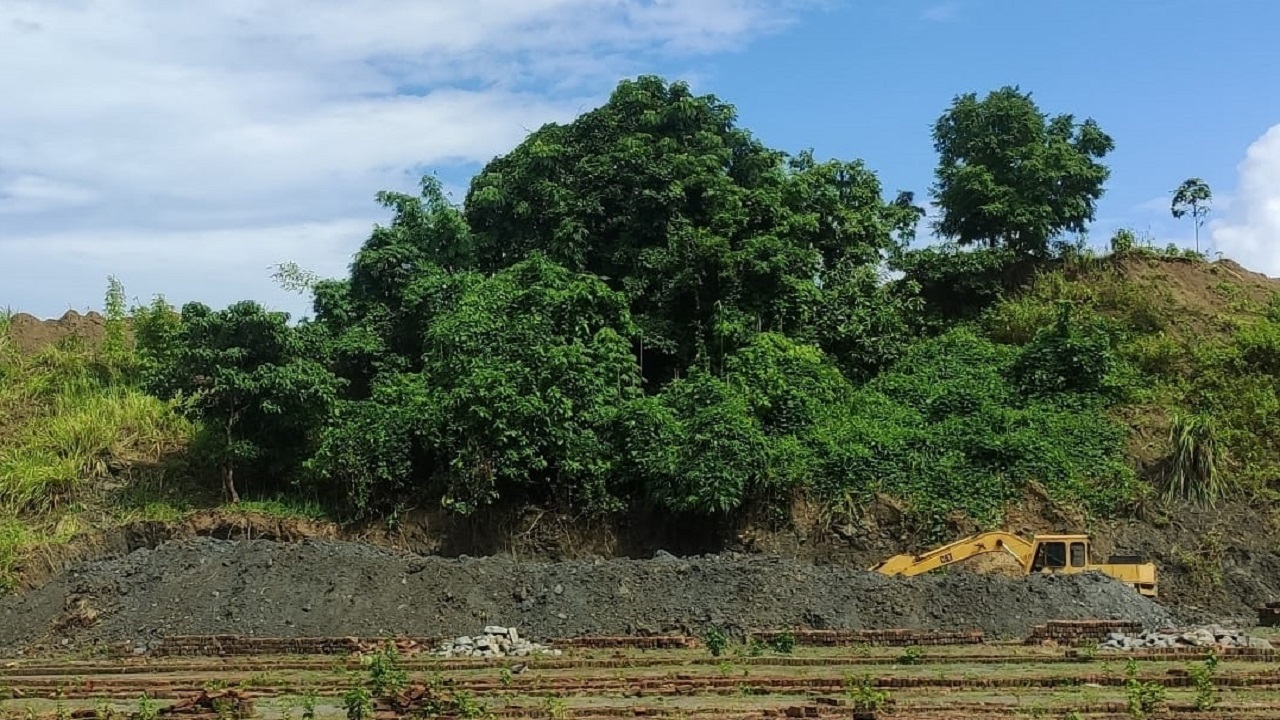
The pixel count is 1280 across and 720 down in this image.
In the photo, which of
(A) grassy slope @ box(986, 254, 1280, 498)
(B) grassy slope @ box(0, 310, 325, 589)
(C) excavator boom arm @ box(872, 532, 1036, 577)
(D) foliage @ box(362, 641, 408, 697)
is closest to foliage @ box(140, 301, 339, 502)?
(B) grassy slope @ box(0, 310, 325, 589)

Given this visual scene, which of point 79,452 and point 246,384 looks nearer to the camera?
point 246,384

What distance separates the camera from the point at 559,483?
76.9ft

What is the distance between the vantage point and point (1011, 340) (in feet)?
91.8

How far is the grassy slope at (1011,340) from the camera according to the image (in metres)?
23.2

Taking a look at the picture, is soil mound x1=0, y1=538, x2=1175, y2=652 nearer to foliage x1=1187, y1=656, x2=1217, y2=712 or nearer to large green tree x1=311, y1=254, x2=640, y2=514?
large green tree x1=311, y1=254, x2=640, y2=514

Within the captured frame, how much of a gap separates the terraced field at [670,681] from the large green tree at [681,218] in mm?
Result: 11262

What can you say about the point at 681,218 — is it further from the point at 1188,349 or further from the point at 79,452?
the point at 79,452

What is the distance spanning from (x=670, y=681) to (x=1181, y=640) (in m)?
7.16

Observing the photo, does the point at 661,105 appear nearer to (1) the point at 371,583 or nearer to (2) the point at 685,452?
(2) the point at 685,452

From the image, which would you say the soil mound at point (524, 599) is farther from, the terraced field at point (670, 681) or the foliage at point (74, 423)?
the foliage at point (74, 423)

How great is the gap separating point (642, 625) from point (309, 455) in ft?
33.7

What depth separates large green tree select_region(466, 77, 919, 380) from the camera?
26.8 metres

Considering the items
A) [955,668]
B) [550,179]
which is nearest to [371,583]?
[955,668]

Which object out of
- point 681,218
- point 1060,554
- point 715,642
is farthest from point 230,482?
point 1060,554
